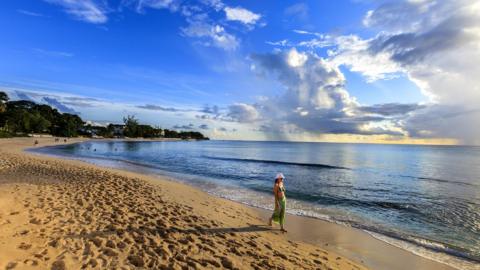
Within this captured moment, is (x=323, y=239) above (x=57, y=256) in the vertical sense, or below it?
below

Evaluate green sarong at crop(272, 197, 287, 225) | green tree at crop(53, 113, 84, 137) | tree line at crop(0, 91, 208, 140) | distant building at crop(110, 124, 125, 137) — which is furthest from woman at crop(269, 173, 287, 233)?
distant building at crop(110, 124, 125, 137)

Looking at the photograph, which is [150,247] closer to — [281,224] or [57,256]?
[57,256]

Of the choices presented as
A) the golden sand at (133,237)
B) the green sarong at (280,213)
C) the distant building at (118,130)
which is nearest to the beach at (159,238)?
the golden sand at (133,237)

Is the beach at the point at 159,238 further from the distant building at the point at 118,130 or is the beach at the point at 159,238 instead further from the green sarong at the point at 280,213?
the distant building at the point at 118,130

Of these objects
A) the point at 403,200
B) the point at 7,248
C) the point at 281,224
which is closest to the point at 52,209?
the point at 7,248

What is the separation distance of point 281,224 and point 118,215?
5.44 m

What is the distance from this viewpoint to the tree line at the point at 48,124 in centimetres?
8244

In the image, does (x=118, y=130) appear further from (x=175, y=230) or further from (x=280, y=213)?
(x=175, y=230)

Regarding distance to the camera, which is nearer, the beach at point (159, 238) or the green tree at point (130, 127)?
the beach at point (159, 238)

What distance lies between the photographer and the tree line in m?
82.4

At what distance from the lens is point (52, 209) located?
29.4ft

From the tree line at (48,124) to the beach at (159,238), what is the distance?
263ft

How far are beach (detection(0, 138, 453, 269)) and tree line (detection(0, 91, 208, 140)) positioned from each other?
8026cm

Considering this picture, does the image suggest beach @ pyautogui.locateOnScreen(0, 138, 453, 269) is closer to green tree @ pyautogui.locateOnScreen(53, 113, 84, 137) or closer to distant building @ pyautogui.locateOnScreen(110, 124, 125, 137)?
green tree @ pyautogui.locateOnScreen(53, 113, 84, 137)
